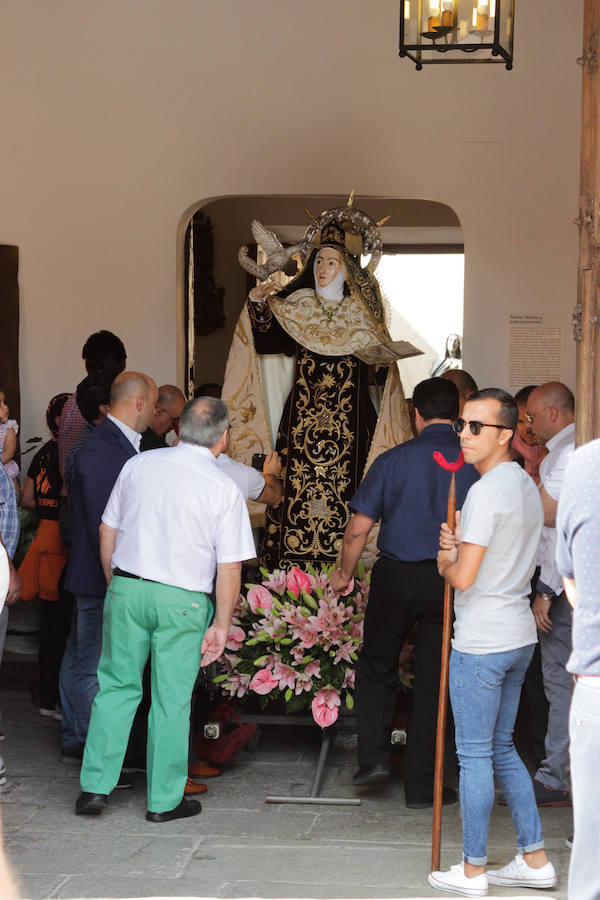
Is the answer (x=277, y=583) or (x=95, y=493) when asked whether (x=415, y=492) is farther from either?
(x=95, y=493)

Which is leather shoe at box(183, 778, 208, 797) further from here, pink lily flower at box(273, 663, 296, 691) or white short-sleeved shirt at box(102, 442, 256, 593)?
white short-sleeved shirt at box(102, 442, 256, 593)

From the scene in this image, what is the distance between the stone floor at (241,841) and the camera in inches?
165

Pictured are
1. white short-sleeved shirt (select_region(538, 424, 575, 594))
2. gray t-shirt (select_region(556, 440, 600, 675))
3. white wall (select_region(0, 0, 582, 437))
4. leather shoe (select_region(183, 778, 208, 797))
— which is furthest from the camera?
white wall (select_region(0, 0, 582, 437))

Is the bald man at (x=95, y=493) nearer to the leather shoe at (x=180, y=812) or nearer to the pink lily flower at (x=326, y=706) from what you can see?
the leather shoe at (x=180, y=812)

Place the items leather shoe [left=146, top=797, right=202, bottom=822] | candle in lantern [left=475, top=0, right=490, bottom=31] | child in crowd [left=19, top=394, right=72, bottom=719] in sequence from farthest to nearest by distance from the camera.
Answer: child in crowd [left=19, top=394, right=72, bottom=719]
leather shoe [left=146, top=797, right=202, bottom=822]
candle in lantern [left=475, top=0, right=490, bottom=31]

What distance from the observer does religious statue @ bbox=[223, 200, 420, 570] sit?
6.33m

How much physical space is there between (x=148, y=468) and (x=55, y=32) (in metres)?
4.18

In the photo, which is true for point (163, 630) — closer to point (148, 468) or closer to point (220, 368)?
point (148, 468)

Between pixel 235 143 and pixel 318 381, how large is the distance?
2116 mm

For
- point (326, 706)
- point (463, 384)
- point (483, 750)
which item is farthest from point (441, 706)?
point (463, 384)

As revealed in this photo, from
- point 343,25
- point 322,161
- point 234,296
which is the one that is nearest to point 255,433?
point 322,161

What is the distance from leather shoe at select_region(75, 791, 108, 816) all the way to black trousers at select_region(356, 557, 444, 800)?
3.49ft

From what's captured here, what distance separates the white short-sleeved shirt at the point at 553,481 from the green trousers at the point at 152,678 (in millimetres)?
1371

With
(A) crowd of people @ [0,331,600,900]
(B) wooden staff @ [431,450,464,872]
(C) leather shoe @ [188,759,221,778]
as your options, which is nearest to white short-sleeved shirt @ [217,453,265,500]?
(A) crowd of people @ [0,331,600,900]
